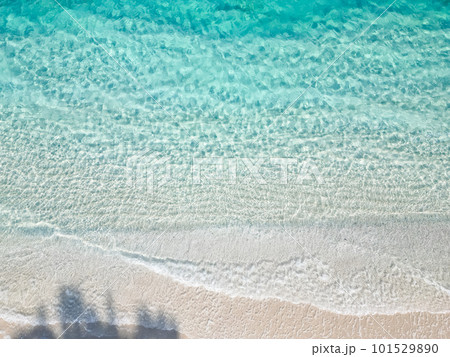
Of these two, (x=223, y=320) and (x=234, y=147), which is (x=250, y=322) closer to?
(x=223, y=320)

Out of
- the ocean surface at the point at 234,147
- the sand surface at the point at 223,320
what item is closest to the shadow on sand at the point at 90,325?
the sand surface at the point at 223,320

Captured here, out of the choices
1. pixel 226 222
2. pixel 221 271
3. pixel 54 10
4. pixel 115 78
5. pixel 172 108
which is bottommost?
pixel 221 271

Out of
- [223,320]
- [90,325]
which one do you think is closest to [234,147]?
[223,320]

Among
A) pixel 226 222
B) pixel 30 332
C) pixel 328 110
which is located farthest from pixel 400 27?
pixel 30 332

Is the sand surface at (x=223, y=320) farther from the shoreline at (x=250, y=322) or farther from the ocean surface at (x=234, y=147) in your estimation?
the ocean surface at (x=234, y=147)

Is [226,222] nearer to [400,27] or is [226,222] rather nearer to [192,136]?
[192,136]
